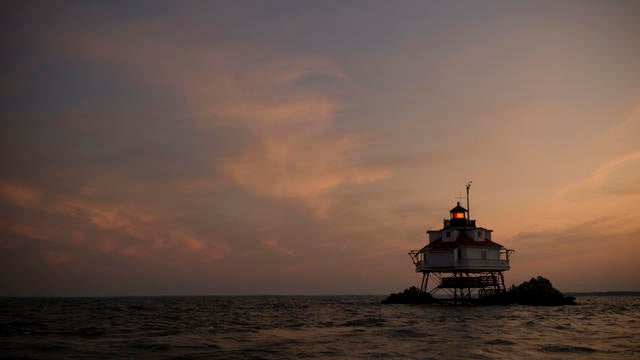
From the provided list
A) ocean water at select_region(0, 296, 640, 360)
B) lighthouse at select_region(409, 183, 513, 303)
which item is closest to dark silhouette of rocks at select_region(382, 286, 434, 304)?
lighthouse at select_region(409, 183, 513, 303)

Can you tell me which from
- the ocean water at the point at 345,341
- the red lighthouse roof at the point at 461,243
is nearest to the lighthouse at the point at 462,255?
the red lighthouse roof at the point at 461,243

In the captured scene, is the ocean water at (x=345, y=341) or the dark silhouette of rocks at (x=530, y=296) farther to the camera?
the dark silhouette of rocks at (x=530, y=296)

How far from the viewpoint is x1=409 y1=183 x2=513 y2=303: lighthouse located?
6119 cm

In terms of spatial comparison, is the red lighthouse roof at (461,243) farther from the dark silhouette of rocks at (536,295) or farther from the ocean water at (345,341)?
the ocean water at (345,341)

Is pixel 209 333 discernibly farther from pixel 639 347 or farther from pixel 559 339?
pixel 639 347

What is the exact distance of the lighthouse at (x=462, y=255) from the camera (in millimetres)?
61188

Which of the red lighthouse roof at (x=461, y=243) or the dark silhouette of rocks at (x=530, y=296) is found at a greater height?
the red lighthouse roof at (x=461, y=243)

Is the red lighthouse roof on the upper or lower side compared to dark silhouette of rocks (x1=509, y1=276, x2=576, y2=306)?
upper

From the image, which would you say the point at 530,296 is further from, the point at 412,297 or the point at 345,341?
the point at 345,341

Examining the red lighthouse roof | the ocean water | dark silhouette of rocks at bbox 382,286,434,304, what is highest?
the red lighthouse roof

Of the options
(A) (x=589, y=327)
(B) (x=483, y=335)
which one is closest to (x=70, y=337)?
(B) (x=483, y=335)

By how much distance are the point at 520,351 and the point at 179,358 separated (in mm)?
15937

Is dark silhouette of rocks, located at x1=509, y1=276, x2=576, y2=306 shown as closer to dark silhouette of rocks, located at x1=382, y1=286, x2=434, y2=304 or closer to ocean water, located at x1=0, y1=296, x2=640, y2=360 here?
dark silhouette of rocks, located at x1=382, y1=286, x2=434, y2=304

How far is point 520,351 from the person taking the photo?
25484 mm
